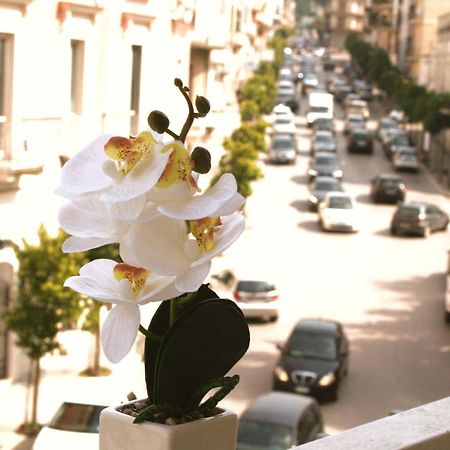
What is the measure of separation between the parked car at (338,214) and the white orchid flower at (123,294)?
3419 centimetres

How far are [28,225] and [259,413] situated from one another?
4507 mm

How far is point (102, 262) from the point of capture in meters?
3.64

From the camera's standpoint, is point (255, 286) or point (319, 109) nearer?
point (255, 286)

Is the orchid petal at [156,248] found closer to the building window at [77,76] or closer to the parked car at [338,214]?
the building window at [77,76]

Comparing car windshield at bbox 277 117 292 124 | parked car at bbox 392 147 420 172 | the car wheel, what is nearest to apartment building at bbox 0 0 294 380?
the car wheel

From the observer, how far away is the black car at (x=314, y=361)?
20.4 meters

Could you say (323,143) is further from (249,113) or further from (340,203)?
(340,203)

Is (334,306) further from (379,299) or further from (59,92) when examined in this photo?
(59,92)

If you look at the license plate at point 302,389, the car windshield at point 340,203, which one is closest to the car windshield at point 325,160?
the car windshield at point 340,203

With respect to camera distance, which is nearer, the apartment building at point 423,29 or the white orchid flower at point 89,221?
the white orchid flower at point 89,221

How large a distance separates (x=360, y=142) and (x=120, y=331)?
5291 centimetres

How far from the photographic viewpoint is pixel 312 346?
850 inches

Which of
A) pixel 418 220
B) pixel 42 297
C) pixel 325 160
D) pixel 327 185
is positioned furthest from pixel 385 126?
pixel 42 297

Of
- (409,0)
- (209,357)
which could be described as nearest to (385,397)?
(209,357)
